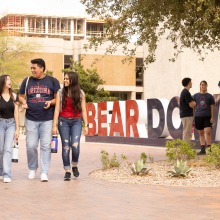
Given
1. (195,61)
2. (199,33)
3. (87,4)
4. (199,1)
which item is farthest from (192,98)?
(195,61)

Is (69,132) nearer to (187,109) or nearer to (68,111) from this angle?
(68,111)

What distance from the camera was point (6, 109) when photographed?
11938mm

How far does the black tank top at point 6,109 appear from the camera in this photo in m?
11.9

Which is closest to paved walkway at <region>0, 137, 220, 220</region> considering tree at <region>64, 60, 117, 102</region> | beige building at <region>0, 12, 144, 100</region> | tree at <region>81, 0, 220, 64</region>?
tree at <region>81, 0, 220, 64</region>

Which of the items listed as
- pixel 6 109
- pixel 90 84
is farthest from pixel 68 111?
pixel 90 84

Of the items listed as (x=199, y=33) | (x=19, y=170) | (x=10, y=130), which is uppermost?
(x=199, y=33)

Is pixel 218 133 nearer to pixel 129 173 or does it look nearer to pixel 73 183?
pixel 129 173

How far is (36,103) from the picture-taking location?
469 inches

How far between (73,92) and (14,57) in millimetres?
56258

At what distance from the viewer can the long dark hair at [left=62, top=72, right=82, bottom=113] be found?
12.0m

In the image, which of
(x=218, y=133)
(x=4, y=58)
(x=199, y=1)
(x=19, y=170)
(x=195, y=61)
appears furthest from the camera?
(x=4, y=58)

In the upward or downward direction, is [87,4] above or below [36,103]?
above

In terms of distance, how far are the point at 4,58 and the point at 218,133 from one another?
159ft

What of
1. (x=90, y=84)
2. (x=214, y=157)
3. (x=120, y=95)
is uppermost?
(x=90, y=84)
